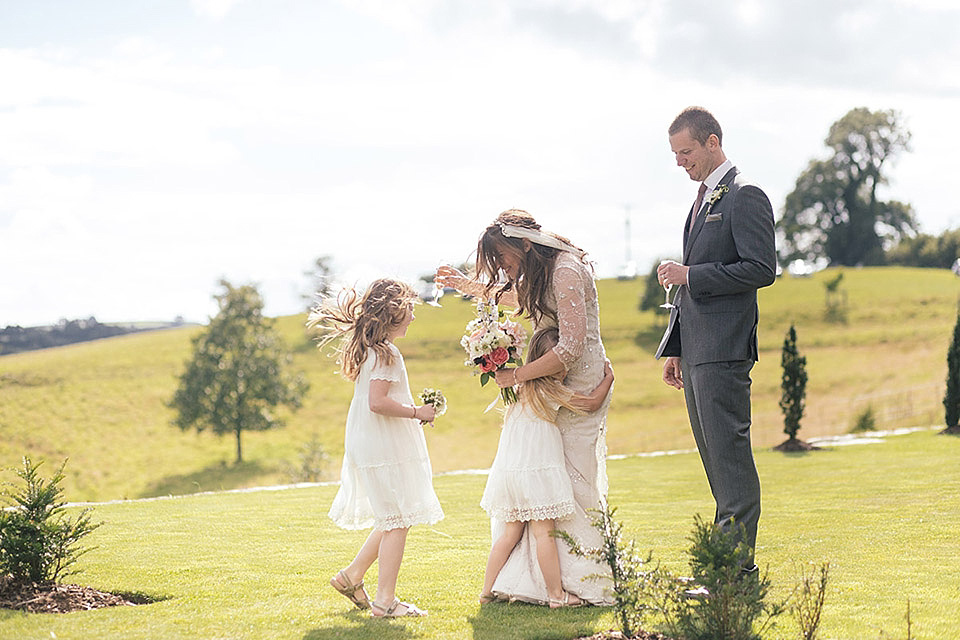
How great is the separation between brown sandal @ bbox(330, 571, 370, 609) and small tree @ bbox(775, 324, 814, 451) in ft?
48.7

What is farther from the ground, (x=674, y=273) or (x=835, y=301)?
(x=835, y=301)

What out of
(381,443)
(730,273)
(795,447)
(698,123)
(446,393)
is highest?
(698,123)

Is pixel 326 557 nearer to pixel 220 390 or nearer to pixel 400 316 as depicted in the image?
pixel 400 316

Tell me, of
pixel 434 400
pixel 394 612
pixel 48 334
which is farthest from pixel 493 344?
pixel 48 334

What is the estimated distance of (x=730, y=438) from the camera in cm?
579

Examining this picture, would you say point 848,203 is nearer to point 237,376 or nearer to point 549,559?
point 237,376

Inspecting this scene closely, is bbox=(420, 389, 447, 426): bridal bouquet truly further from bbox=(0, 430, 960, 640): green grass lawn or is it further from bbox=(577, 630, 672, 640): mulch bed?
bbox=(577, 630, 672, 640): mulch bed

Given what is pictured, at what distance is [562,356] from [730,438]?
117cm

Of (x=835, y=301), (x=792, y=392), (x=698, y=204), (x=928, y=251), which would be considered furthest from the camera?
(x=928, y=251)

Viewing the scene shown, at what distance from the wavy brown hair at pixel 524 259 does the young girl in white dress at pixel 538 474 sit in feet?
0.78

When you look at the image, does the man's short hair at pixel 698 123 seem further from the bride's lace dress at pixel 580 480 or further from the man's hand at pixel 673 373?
the man's hand at pixel 673 373

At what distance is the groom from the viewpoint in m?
5.78

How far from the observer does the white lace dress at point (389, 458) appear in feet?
20.3

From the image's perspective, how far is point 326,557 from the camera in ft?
28.6
